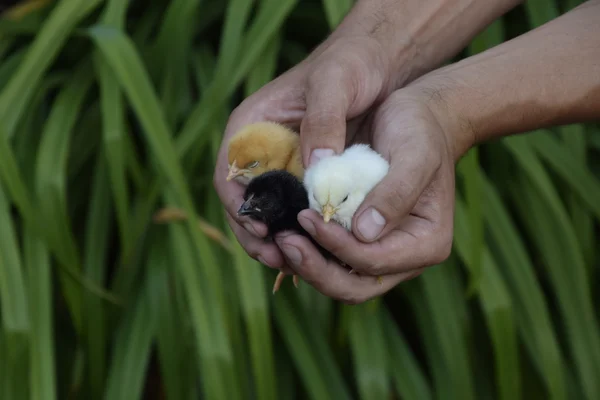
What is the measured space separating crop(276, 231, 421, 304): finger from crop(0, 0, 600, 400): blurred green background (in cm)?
27

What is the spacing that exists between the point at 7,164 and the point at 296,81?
0.43 m

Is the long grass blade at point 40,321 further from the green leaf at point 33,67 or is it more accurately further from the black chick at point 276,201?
the black chick at point 276,201

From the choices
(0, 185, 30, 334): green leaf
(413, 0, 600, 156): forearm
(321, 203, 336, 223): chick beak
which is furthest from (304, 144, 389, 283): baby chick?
(0, 185, 30, 334): green leaf

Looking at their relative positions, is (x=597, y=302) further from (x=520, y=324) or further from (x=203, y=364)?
(x=203, y=364)

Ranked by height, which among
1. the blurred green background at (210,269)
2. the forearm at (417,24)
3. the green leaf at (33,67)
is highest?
the green leaf at (33,67)

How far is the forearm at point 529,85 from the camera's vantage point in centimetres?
87

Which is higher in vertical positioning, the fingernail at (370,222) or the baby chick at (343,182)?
the baby chick at (343,182)

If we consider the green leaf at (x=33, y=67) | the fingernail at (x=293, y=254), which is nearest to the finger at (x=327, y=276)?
the fingernail at (x=293, y=254)

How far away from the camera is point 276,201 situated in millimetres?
A: 708

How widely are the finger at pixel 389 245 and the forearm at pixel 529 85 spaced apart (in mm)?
122

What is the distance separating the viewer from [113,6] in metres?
1.17

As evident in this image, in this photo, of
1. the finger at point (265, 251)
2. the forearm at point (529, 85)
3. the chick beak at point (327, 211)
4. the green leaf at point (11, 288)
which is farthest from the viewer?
the green leaf at point (11, 288)

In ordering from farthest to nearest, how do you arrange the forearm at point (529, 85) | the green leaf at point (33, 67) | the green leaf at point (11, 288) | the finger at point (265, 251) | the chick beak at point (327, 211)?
1. the green leaf at point (33, 67)
2. the green leaf at point (11, 288)
3. the forearm at point (529, 85)
4. the finger at point (265, 251)
5. the chick beak at point (327, 211)

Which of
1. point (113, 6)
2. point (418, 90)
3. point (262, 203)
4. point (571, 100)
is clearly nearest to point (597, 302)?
point (571, 100)
